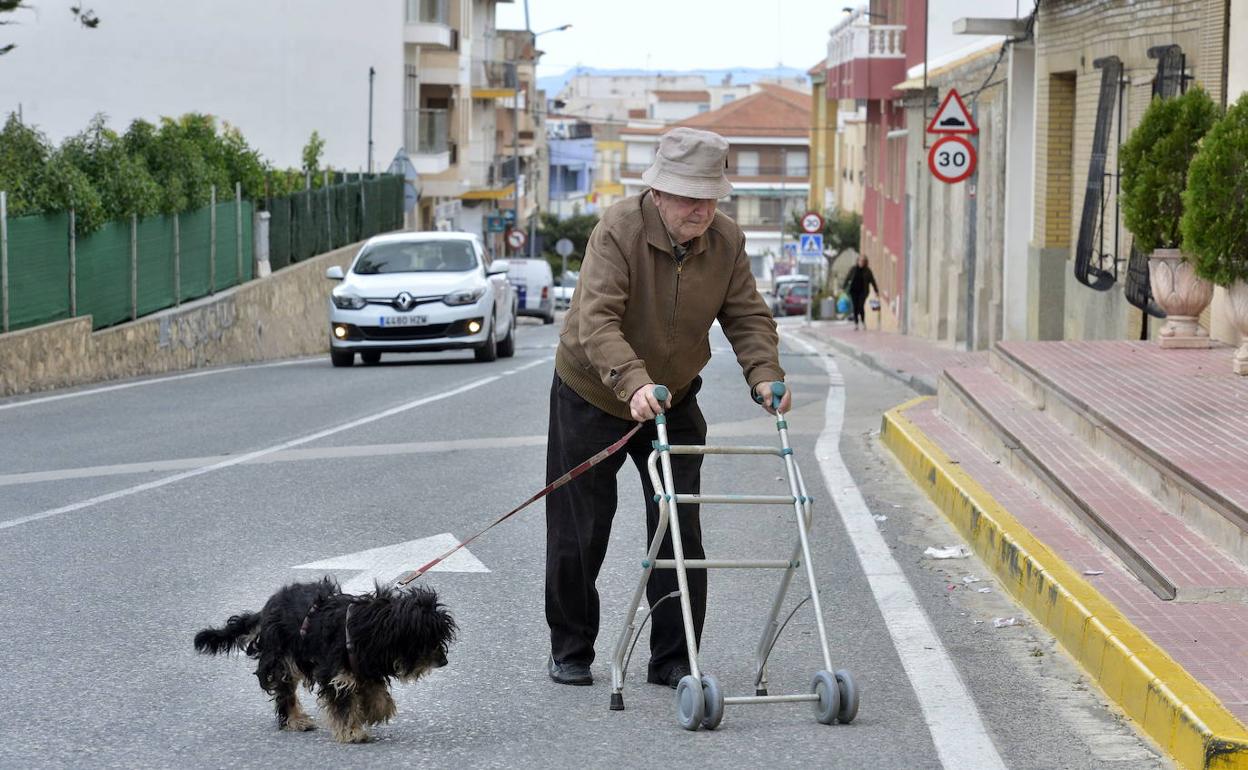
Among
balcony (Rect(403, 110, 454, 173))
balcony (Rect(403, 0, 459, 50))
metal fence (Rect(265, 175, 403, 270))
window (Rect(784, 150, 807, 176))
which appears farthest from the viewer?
window (Rect(784, 150, 807, 176))

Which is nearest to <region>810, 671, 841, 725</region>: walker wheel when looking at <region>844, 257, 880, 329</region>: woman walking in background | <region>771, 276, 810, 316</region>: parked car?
<region>844, 257, 880, 329</region>: woman walking in background

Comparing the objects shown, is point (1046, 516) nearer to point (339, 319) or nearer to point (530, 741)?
point (530, 741)

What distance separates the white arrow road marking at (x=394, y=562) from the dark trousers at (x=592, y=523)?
180cm

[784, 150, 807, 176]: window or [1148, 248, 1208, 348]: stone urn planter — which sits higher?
[784, 150, 807, 176]: window

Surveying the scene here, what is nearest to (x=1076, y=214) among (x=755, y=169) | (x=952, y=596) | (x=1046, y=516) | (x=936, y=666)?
(x=1046, y=516)

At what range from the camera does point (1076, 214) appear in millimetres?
21172

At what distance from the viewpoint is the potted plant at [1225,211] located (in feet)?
38.4

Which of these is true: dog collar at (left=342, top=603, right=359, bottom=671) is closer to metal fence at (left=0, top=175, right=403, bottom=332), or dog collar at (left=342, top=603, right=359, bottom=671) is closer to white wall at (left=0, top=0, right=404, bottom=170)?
metal fence at (left=0, top=175, right=403, bottom=332)

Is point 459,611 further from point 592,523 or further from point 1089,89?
point 1089,89

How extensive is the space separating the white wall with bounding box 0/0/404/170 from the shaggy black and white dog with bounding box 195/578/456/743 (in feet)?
79.0

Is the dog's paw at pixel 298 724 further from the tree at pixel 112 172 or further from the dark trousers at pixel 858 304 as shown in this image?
the dark trousers at pixel 858 304

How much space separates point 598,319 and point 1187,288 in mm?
8861

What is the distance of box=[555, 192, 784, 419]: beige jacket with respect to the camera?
5.68 meters

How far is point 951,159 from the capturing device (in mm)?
23109
